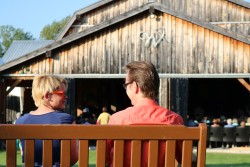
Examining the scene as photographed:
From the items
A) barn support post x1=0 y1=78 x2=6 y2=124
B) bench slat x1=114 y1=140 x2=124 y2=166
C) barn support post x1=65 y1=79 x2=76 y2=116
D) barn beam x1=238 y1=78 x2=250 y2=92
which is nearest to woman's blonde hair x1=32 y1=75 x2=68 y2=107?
bench slat x1=114 y1=140 x2=124 y2=166

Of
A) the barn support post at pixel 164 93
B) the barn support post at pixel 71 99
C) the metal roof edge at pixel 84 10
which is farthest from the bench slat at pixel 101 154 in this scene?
the metal roof edge at pixel 84 10

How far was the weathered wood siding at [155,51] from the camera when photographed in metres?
24.3

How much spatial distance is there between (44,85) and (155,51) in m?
19.8

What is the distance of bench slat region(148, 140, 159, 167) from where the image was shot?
12.7ft

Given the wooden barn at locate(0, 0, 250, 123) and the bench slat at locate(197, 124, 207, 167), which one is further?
the wooden barn at locate(0, 0, 250, 123)

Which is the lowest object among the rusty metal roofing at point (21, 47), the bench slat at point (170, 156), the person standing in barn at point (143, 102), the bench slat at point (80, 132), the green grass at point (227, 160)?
the green grass at point (227, 160)

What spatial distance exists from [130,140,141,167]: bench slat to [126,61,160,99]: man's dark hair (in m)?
0.81

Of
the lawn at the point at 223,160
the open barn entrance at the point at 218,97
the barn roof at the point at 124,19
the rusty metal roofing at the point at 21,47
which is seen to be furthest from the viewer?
the rusty metal roofing at the point at 21,47

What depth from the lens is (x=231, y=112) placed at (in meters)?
34.4

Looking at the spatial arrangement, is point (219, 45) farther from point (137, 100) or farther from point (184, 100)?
point (137, 100)

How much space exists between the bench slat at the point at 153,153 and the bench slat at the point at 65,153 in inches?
18.8

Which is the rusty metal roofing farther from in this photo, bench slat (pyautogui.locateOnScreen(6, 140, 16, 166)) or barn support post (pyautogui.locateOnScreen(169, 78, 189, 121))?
bench slat (pyautogui.locateOnScreen(6, 140, 16, 166))

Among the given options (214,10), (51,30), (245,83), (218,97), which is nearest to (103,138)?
(245,83)

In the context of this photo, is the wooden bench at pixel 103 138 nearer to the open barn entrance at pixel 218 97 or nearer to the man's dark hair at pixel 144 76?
the man's dark hair at pixel 144 76
